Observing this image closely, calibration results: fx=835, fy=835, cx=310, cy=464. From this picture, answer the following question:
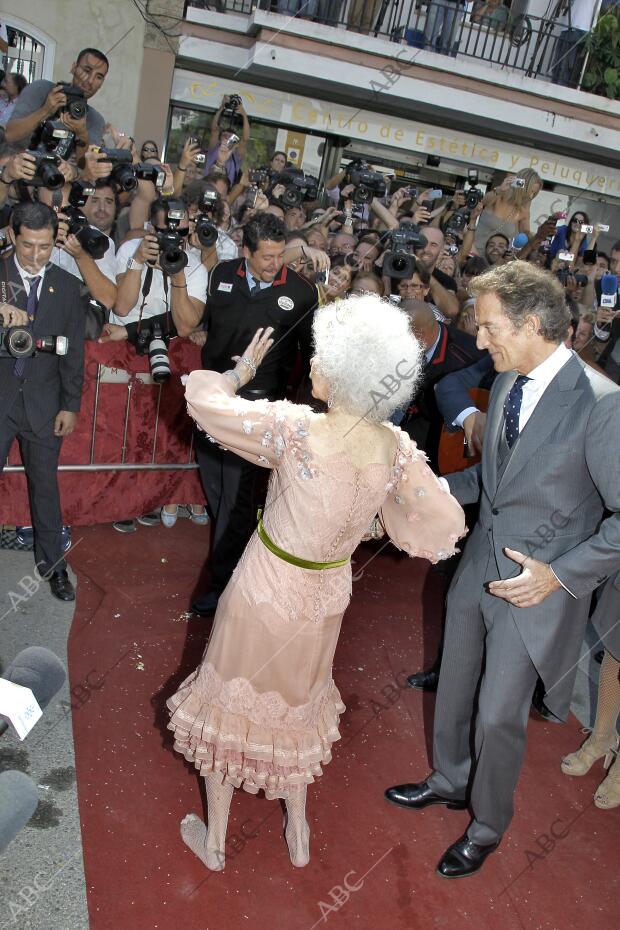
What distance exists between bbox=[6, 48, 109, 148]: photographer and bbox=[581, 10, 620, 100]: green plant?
11.7 m

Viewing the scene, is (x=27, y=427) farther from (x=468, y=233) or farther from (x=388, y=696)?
(x=468, y=233)

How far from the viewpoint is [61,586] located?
4359 mm

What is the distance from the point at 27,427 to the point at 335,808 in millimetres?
2357

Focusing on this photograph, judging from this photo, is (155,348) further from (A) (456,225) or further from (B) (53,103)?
(A) (456,225)

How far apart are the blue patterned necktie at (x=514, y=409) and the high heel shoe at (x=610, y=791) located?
1772mm

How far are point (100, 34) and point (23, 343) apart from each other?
32.1 ft

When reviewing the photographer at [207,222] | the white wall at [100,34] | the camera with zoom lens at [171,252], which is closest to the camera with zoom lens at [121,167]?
the photographer at [207,222]

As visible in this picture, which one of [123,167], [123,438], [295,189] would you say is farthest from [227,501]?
[295,189]

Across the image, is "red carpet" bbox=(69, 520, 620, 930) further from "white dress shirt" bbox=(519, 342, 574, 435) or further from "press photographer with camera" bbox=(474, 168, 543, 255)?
"press photographer with camera" bbox=(474, 168, 543, 255)

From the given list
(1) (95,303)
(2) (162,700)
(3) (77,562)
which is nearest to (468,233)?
(1) (95,303)

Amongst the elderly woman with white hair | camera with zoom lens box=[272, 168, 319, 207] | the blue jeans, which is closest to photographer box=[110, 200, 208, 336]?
the elderly woman with white hair

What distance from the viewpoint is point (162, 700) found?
147 inches

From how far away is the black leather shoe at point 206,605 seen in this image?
14.5 ft

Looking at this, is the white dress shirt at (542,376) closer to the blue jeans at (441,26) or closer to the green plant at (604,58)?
the blue jeans at (441,26)
